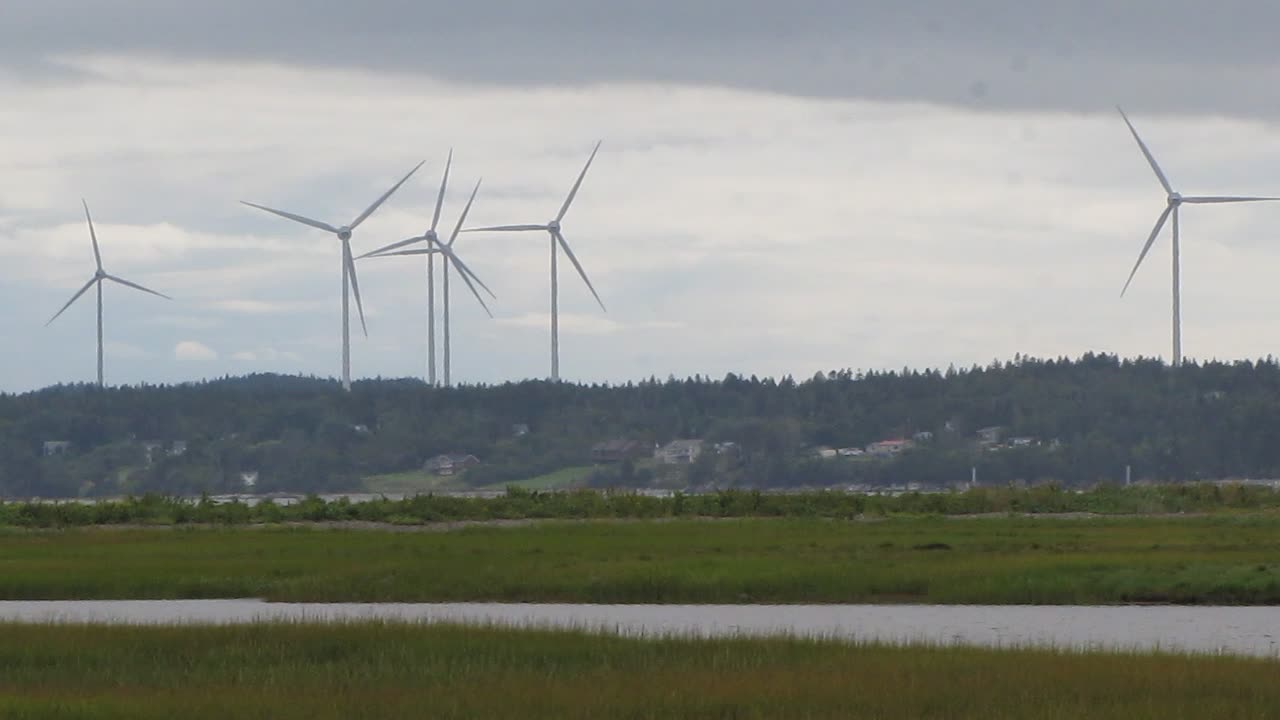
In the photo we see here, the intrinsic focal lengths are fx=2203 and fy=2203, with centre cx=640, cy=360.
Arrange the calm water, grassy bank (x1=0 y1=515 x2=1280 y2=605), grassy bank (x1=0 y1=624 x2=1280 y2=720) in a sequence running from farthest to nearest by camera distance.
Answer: grassy bank (x1=0 y1=515 x2=1280 y2=605), the calm water, grassy bank (x1=0 y1=624 x2=1280 y2=720)

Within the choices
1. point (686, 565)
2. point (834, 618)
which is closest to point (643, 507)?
point (686, 565)

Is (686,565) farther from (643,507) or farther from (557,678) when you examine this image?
(643,507)

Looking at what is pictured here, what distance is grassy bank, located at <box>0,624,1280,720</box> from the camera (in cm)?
2720

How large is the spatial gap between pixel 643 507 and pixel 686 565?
29929mm

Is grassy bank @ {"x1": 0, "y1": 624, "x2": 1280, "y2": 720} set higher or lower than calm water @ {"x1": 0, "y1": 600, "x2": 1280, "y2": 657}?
higher

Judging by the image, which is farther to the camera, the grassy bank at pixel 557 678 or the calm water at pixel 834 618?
the calm water at pixel 834 618

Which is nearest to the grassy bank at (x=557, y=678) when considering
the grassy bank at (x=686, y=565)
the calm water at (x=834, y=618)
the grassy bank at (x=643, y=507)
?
the calm water at (x=834, y=618)

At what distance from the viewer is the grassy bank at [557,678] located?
2720 centimetres

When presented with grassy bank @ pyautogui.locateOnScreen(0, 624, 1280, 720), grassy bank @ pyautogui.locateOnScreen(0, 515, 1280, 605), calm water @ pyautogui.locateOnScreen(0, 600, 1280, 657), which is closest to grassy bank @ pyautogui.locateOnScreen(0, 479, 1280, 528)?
grassy bank @ pyautogui.locateOnScreen(0, 515, 1280, 605)

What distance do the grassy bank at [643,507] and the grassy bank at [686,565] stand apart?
944cm

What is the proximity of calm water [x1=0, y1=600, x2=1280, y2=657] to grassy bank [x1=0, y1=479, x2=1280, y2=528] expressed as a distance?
2957 centimetres

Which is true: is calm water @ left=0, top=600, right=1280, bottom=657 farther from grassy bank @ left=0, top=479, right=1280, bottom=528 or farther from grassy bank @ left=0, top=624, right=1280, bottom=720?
grassy bank @ left=0, top=479, right=1280, bottom=528

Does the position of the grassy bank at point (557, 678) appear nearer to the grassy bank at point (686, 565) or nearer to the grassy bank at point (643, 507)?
the grassy bank at point (686, 565)

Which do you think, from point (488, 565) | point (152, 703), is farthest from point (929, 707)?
point (488, 565)
